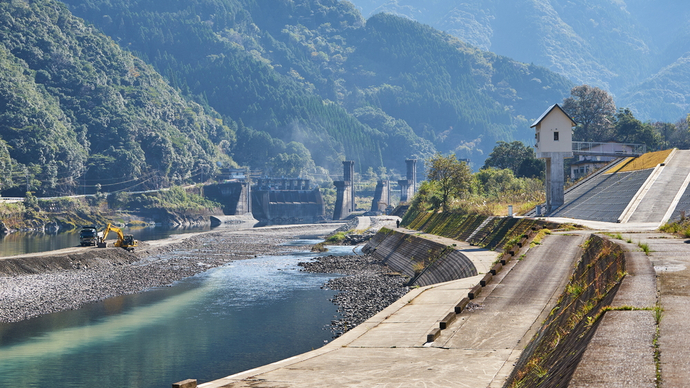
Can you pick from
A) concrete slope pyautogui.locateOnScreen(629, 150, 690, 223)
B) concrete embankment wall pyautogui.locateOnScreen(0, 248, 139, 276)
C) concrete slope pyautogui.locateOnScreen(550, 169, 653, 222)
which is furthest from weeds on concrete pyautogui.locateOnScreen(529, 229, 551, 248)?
concrete embankment wall pyautogui.locateOnScreen(0, 248, 139, 276)

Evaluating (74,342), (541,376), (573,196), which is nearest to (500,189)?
(573,196)

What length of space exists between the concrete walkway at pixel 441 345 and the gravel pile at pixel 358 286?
9611mm

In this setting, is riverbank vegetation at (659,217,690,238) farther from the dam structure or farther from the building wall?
the building wall

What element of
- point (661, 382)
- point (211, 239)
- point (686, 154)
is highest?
point (686, 154)

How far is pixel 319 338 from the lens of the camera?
37.4 metres

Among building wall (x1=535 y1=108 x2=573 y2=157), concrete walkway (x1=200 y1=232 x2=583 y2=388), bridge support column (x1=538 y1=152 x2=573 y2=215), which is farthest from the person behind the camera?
bridge support column (x1=538 y1=152 x2=573 y2=215)

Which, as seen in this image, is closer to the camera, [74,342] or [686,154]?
[74,342]

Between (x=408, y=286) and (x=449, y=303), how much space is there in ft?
74.1

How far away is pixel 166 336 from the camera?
39812mm

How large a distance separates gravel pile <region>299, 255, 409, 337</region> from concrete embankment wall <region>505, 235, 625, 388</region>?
62.3 feet

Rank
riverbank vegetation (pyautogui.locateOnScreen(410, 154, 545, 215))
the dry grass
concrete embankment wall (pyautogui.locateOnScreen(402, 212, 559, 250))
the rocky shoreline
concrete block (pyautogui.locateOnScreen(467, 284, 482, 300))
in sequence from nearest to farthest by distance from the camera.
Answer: concrete block (pyautogui.locateOnScreen(467, 284, 482, 300)) < the rocky shoreline < concrete embankment wall (pyautogui.locateOnScreen(402, 212, 559, 250)) < the dry grass < riverbank vegetation (pyautogui.locateOnScreen(410, 154, 545, 215))

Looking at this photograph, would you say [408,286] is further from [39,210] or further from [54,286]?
[39,210]

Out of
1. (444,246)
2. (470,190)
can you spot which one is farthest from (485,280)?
(470,190)

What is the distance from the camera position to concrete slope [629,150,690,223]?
1981 inches
